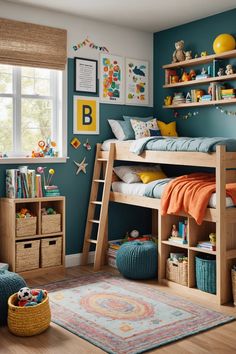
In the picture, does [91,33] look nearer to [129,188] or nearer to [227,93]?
[227,93]

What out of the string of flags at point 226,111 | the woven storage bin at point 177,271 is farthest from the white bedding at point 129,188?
the string of flags at point 226,111

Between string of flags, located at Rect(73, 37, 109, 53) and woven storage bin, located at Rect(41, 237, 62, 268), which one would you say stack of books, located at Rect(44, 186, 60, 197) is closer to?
woven storage bin, located at Rect(41, 237, 62, 268)

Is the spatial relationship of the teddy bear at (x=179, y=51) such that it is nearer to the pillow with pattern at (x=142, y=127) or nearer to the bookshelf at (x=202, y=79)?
the bookshelf at (x=202, y=79)

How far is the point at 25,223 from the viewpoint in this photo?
171 inches

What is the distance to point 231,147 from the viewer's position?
3.73 metres

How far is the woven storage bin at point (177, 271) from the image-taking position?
4031 millimetres

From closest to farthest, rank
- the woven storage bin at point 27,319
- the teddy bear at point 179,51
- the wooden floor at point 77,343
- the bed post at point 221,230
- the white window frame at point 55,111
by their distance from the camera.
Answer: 1. the wooden floor at point 77,343
2. the woven storage bin at point 27,319
3. the bed post at point 221,230
4. the white window frame at point 55,111
5. the teddy bear at point 179,51

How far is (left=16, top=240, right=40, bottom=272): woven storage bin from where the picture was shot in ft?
14.2

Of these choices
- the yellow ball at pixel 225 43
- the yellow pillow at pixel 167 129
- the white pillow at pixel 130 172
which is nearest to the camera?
the yellow ball at pixel 225 43

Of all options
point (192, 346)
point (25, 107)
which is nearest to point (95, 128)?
point (25, 107)

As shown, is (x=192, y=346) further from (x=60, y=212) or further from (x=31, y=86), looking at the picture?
(x=31, y=86)

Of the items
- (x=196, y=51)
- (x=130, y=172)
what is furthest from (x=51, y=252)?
(x=196, y=51)

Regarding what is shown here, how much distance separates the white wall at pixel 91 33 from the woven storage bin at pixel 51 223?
1.66 meters

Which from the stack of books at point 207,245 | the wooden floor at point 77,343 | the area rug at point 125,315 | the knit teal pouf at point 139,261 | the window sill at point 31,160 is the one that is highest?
the window sill at point 31,160
